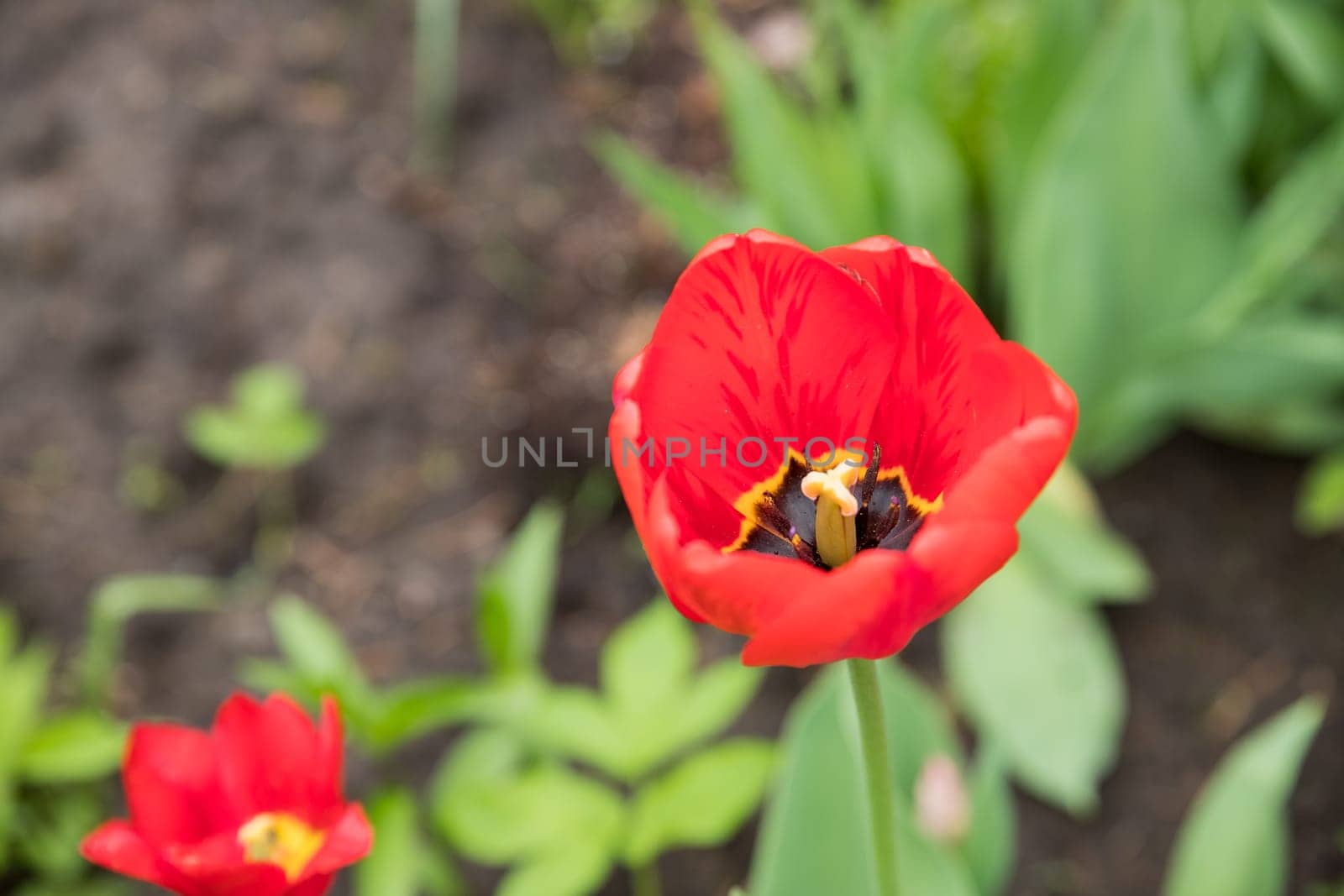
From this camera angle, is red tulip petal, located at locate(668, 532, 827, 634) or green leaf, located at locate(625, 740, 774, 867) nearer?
red tulip petal, located at locate(668, 532, 827, 634)

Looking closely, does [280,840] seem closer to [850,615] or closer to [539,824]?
[539,824]

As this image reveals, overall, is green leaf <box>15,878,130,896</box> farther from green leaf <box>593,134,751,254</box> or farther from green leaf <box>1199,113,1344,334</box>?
green leaf <box>1199,113,1344,334</box>

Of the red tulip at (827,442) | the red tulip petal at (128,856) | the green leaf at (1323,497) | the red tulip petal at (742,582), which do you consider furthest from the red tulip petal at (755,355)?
the green leaf at (1323,497)

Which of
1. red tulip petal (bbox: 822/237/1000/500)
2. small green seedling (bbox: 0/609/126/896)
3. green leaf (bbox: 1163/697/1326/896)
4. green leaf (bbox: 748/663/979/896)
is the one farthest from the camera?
small green seedling (bbox: 0/609/126/896)

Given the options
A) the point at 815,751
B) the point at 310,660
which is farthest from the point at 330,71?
the point at 815,751

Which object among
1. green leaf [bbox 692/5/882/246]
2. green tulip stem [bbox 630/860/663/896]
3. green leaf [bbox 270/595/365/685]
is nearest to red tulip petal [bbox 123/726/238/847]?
green leaf [bbox 270/595/365/685]

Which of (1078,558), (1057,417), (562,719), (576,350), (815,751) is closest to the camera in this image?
(1057,417)

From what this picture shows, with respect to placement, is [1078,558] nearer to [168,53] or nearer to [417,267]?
[417,267]

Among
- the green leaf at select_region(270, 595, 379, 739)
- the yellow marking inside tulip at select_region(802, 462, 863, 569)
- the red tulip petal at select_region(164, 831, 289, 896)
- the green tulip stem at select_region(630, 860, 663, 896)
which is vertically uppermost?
the yellow marking inside tulip at select_region(802, 462, 863, 569)
